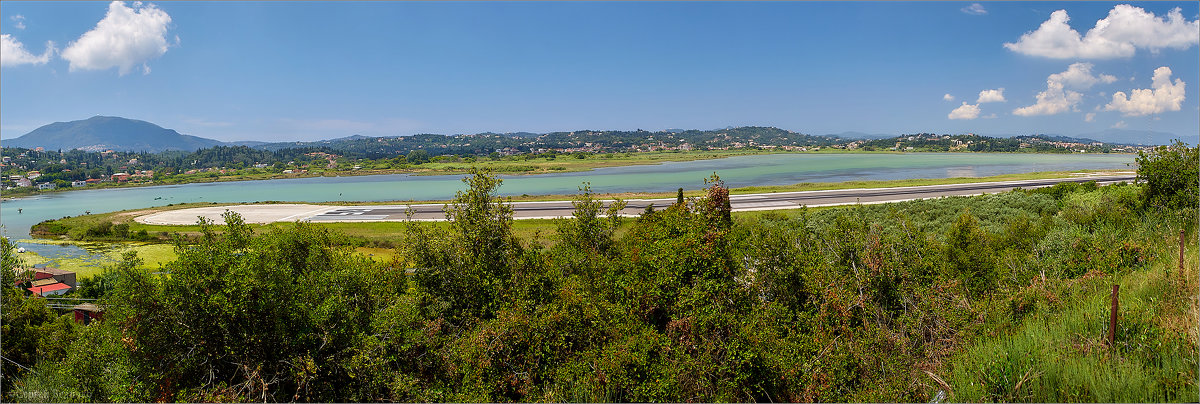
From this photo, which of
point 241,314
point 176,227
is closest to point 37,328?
point 241,314

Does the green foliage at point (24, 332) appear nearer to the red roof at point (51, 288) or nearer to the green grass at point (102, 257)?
the red roof at point (51, 288)

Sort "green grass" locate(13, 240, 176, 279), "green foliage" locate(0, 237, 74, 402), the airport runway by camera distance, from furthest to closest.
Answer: the airport runway < "green grass" locate(13, 240, 176, 279) < "green foliage" locate(0, 237, 74, 402)

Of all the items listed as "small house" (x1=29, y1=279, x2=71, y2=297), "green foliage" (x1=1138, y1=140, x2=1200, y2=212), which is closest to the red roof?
"small house" (x1=29, y1=279, x2=71, y2=297)

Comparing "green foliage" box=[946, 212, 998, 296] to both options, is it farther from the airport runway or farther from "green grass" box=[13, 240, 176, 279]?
"green grass" box=[13, 240, 176, 279]

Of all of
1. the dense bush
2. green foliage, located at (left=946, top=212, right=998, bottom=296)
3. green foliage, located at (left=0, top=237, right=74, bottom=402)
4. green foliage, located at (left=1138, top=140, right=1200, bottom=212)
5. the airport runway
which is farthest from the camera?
the airport runway

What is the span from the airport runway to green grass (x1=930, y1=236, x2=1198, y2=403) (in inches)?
1773

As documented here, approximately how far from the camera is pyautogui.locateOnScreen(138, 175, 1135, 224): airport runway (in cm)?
5553

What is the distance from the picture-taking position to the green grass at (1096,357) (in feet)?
18.2

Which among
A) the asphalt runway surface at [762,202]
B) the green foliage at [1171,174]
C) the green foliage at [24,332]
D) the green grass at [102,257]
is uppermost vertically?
the green foliage at [1171,174]

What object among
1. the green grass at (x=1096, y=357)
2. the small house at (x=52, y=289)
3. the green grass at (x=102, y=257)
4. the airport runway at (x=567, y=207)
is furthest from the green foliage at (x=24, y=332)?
the airport runway at (x=567, y=207)

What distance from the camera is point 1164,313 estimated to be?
7.09 m

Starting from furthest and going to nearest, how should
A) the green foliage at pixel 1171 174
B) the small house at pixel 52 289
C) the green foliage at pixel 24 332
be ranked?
the small house at pixel 52 289 < the green foliage at pixel 1171 174 < the green foliage at pixel 24 332

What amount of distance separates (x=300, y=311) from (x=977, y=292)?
53.0 feet

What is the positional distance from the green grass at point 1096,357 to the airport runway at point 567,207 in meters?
45.0
